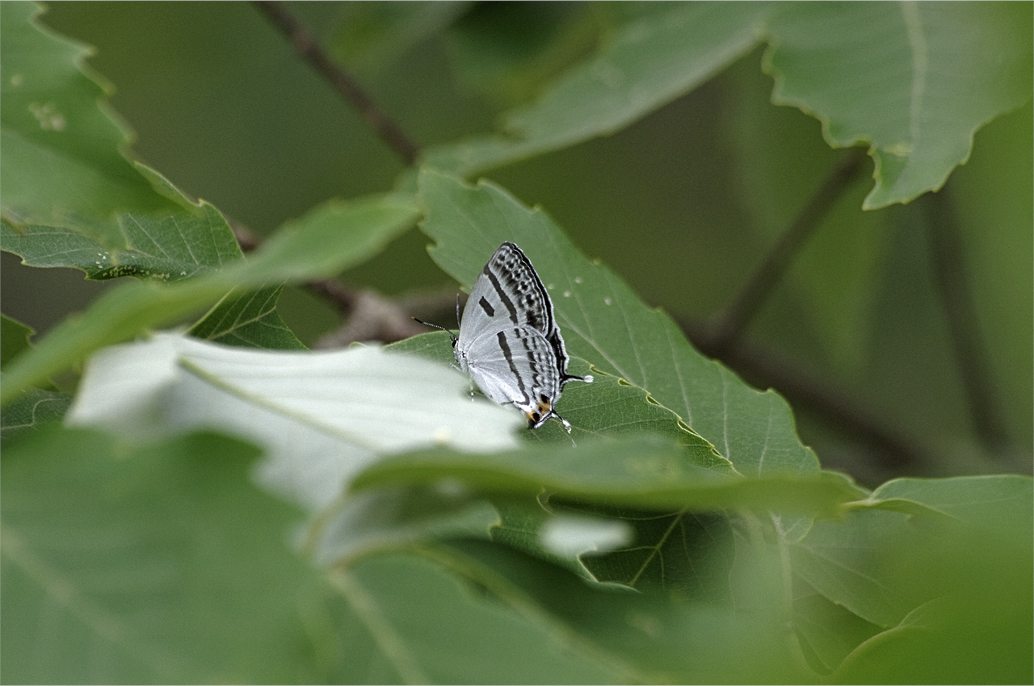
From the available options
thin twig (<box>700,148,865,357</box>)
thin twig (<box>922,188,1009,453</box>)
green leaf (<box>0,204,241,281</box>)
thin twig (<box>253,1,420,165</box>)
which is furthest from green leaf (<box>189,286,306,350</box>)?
thin twig (<box>922,188,1009,453</box>)

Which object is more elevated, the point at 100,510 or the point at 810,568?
the point at 100,510

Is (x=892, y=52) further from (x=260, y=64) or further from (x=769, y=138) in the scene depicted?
(x=260, y=64)

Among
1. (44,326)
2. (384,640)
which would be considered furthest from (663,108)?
(384,640)

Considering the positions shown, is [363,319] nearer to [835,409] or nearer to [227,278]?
[227,278]

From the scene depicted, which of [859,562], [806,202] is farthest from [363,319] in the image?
[806,202]

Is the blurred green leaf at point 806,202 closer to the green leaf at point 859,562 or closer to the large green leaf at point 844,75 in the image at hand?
the large green leaf at point 844,75

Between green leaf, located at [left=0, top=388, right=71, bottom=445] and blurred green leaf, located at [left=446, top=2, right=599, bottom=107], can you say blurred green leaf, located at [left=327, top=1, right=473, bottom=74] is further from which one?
green leaf, located at [left=0, top=388, right=71, bottom=445]
